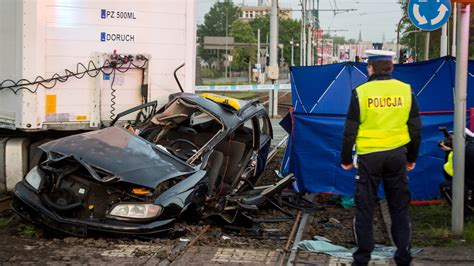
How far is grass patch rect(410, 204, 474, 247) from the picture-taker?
21.1ft

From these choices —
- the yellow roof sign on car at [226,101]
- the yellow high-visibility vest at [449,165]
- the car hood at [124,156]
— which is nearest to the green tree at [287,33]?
the yellow roof sign on car at [226,101]

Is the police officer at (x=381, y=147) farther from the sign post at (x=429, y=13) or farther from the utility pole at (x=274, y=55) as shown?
the utility pole at (x=274, y=55)

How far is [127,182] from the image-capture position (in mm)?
6191

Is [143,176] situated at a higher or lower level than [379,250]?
higher

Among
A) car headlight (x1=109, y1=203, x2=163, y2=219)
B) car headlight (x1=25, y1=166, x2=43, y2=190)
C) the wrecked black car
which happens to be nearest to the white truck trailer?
the wrecked black car

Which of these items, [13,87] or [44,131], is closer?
[13,87]

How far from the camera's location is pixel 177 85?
9773 mm

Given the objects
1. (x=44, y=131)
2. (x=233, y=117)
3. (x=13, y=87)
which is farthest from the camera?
(x=44, y=131)

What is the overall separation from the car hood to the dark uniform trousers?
2.19 m

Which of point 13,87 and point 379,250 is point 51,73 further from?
point 379,250

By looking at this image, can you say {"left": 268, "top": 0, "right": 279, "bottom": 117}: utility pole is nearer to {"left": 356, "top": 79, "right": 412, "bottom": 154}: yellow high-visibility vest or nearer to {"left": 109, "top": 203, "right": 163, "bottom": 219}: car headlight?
{"left": 109, "top": 203, "right": 163, "bottom": 219}: car headlight

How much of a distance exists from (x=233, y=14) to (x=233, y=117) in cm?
13250

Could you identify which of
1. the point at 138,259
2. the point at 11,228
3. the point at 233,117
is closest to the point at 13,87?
the point at 11,228

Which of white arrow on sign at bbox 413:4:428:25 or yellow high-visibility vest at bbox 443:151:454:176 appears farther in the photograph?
white arrow on sign at bbox 413:4:428:25
